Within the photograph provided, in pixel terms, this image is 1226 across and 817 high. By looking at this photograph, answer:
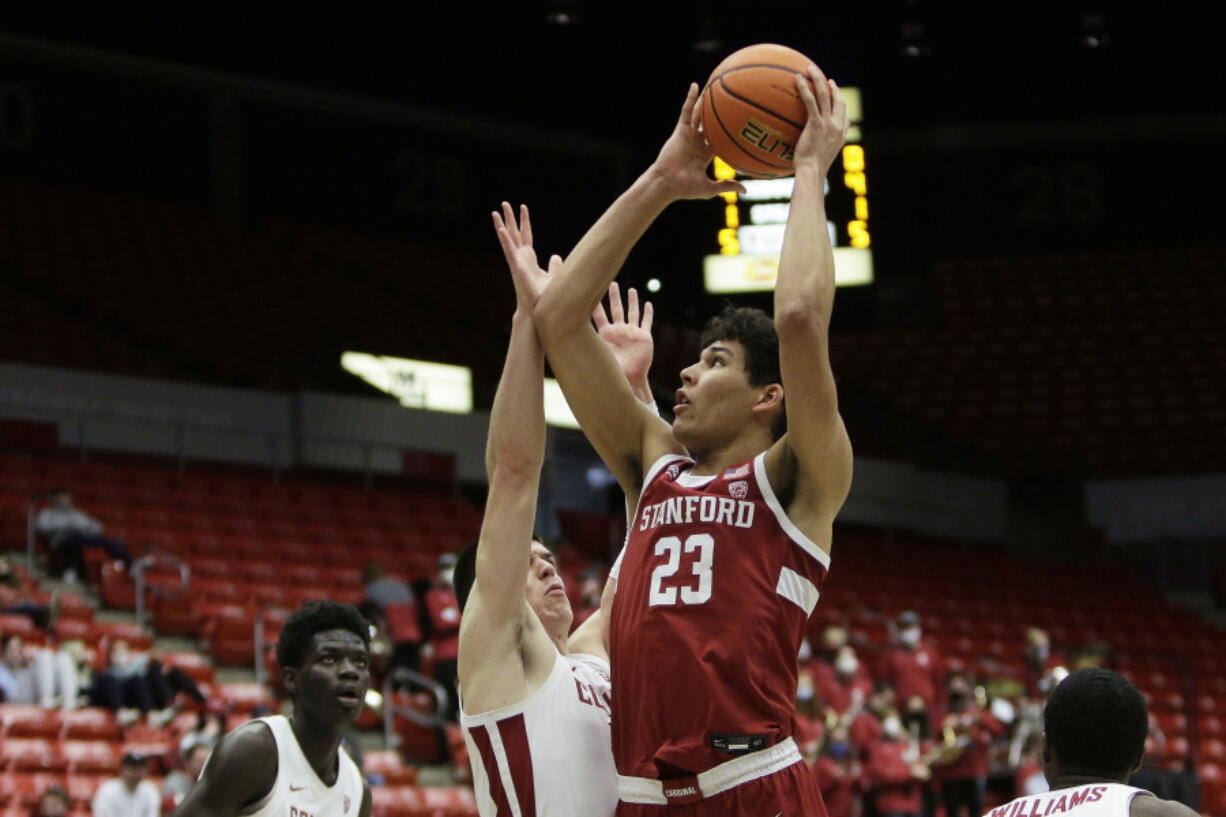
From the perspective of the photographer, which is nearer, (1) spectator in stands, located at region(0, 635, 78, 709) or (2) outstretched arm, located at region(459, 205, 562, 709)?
(2) outstretched arm, located at region(459, 205, 562, 709)

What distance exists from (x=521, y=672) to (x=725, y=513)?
0.57 metres

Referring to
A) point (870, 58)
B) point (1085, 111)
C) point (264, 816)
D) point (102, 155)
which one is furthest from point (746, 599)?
point (1085, 111)

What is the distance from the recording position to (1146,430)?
72.4 ft

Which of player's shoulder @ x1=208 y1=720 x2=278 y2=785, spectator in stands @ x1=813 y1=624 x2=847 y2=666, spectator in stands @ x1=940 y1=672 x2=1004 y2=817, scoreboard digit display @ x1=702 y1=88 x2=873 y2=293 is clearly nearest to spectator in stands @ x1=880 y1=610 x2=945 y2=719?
spectator in stands @ x1=813 y1=624 x2=847 y2=666

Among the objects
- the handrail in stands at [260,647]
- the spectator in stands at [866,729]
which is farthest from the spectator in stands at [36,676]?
the spectator in stands at [866,729]

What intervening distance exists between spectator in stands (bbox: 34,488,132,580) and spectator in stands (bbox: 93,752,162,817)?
12.8 feet

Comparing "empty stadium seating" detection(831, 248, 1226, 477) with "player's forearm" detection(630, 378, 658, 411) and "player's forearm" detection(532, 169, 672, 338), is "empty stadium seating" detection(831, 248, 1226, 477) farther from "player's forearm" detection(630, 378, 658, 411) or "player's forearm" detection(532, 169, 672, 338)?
"player's forearm" detection(532, 169, 672, 338)

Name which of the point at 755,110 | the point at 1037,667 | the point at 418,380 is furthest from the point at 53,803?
the point at 418,380

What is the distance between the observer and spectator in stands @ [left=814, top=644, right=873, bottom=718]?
1258 centimetres

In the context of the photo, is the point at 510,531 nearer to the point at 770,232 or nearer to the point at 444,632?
the point at 444,632

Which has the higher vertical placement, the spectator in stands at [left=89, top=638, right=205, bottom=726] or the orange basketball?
the orange basketball

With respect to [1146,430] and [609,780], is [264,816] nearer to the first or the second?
[609,780]

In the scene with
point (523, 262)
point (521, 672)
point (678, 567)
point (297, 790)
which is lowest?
point (297, 790)

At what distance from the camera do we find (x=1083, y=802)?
11.3ft
